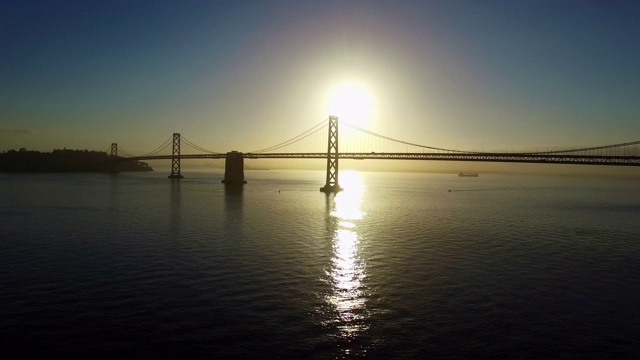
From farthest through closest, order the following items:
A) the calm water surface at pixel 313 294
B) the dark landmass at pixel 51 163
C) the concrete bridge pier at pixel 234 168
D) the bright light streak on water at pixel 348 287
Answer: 1. the dark landmass at pixel 51 163
2. the concrete bridge pier at pixel 234 168
3. the bright light streak on water at pixel 348 287
4. the calm water surface at pixel 313 294

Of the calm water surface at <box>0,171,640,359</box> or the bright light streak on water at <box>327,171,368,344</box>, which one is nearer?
the calm water surface at <box>0,171,640,359</box>

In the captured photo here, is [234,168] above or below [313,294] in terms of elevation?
above

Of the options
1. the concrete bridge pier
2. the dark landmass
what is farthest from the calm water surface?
the dark landmass

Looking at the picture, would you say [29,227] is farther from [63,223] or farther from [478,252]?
[478,252]

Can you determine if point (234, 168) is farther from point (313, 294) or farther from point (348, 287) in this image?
point (313, 294)

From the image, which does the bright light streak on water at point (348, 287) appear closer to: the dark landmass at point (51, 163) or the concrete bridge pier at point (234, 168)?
the concrete bridge pier at point (234, 168)

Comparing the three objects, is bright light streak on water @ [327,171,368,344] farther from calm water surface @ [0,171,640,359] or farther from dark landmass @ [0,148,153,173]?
dark landmass @ [0,148,153,173]

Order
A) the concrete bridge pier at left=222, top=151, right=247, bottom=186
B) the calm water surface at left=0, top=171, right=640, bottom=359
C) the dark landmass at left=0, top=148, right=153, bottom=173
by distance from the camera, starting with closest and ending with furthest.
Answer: the calm water surface at left=0, top=171, right=640, bottom=359 < the concrete bridge pier at left=222, top=151, right=247, bottom=186 < the dark landmass at left=0, top=148, right=153, bottom=173

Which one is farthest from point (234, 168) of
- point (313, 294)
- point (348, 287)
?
point (313, 294)

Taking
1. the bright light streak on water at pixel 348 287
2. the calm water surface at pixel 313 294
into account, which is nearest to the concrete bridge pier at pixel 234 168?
the calm water surface at pixel 313 294
